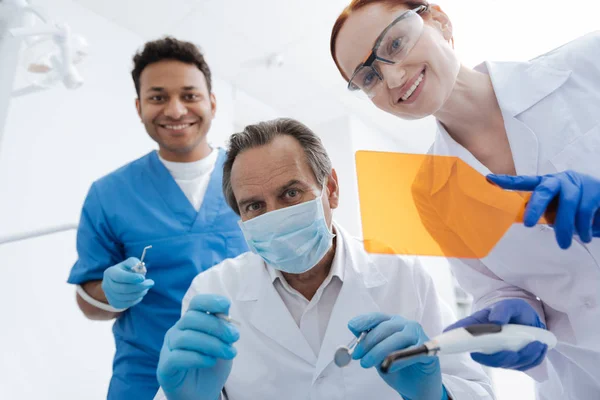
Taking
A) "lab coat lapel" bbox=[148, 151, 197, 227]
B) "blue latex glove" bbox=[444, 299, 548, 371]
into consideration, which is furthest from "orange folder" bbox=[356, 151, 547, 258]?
"lab coat lapel" bbox=[148, 151, 197, 227]

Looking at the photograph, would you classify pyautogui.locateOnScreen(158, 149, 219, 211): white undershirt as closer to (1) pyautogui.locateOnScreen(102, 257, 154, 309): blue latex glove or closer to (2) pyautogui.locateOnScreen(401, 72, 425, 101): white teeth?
(1) pyautogui.locateOnScreen(102, 257, 154, 309): blue latex glove

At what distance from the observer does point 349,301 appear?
3.71 ft

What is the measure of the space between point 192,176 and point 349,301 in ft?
2.68

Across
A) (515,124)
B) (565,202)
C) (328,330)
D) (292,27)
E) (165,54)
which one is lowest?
(328,330)

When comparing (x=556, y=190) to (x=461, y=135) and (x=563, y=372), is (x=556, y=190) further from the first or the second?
(x=563, y=372)

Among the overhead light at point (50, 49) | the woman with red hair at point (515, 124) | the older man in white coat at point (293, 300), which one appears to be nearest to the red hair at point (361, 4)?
the woman with red hair at point (515, 124)

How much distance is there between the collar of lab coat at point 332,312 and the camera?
3.52ft

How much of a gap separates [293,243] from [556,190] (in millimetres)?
590

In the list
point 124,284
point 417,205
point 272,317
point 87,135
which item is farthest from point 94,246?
point 87,135

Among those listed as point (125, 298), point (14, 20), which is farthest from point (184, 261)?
point (14, 20)

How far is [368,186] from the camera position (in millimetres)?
898

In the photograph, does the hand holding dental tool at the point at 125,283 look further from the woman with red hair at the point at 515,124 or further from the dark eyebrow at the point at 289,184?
the woman with red hair at the point at 515,124

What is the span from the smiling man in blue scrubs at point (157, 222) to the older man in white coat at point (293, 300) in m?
0.19

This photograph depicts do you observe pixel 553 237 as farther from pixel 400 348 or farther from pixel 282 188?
pixel 282 188
